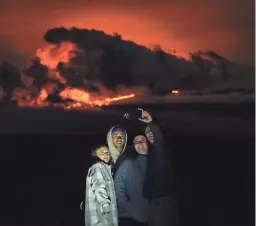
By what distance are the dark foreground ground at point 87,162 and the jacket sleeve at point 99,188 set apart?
0.39ft

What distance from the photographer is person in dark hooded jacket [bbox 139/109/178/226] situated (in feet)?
7.11

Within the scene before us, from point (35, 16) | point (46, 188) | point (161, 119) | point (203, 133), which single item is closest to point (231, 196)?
point (203, 133)

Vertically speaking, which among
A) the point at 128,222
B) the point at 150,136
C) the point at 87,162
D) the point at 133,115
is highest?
the point at 133,115

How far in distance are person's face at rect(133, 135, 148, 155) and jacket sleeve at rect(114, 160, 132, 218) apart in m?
0.08

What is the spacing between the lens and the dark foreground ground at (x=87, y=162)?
225cm

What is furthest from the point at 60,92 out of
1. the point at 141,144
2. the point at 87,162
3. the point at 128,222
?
the point at 128,222

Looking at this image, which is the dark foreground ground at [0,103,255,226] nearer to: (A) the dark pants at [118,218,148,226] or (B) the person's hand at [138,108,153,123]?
(B) the person's hand at [138,108,153,123]

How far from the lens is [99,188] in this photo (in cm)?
210

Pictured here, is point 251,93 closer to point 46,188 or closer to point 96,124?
point 96,124

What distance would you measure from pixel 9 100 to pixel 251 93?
118 centimetres

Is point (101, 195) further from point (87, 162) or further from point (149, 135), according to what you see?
point (149, 135)

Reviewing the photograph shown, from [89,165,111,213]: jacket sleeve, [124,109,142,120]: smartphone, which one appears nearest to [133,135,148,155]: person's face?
[124,109,142,120]: smartphone

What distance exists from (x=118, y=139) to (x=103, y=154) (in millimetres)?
103

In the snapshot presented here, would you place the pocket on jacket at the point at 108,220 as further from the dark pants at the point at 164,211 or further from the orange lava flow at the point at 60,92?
the orange lava flow at the point at 60,92
